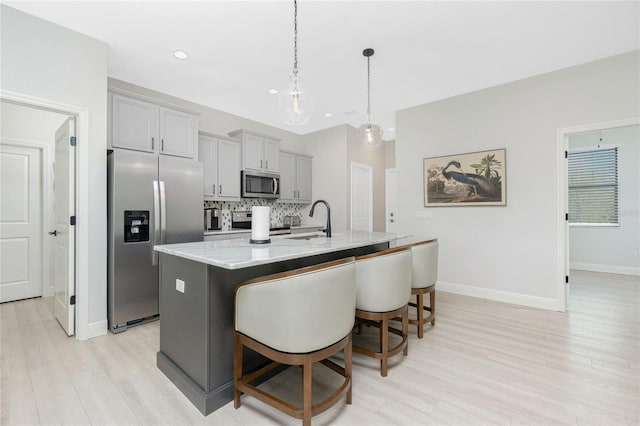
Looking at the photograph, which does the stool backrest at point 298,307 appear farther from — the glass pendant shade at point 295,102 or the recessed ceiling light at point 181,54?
the recessed ceiling light at point 181,54

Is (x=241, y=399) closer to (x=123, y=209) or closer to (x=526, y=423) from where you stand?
(x=526, y=423)

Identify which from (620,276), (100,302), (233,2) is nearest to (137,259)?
(100,302)

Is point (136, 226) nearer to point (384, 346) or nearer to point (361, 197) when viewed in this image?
point (384, 346)

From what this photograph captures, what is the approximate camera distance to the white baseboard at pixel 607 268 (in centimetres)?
490

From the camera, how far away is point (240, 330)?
1.58 m

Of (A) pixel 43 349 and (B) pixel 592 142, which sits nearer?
(A) pixel 43 349

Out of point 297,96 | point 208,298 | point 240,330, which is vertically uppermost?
point 297,96

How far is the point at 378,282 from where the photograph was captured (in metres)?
1.94

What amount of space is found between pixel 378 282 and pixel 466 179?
2714 millimetres

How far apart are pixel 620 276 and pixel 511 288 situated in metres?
2.90

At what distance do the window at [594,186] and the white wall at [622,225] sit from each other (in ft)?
0.32

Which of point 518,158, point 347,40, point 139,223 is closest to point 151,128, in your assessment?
point 139,223

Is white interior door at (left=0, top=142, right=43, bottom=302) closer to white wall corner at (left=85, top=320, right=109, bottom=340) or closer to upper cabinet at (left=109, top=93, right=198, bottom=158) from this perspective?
upper cabinet at (left=109, top=93, right=198, bottom=158)

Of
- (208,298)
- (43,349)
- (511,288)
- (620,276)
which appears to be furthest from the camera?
(620,276)
